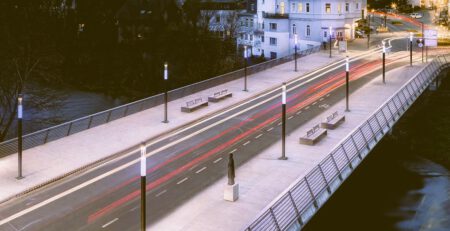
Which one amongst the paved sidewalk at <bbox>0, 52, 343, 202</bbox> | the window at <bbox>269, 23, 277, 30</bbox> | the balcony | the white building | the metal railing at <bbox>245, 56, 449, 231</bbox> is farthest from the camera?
the window at <bbox>269, 23, 277, 30</bbox>

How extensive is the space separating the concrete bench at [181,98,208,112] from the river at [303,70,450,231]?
1111 centimetres

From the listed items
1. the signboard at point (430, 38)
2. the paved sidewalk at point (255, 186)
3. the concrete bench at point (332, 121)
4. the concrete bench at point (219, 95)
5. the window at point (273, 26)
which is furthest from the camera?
the window at point (273, 26)

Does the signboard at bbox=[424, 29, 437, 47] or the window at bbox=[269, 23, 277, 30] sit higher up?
the window at bbox=[269, 23, 277, 30]

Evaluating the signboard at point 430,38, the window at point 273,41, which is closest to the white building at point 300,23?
the window at point 273,41

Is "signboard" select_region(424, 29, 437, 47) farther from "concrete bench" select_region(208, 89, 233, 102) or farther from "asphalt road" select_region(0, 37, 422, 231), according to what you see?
"concrete bench" select_region(208, 89, 233, 102)

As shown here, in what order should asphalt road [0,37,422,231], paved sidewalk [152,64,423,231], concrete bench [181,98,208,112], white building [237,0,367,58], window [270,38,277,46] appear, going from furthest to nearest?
window [270,38,277,46] < white building [237,0,367,58] < concrete bench [181,98,208,112] < asphalt road [0,37,422,231] < paved sidewalk [152,64,423,231]

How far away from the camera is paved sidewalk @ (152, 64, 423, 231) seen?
19.8 meters

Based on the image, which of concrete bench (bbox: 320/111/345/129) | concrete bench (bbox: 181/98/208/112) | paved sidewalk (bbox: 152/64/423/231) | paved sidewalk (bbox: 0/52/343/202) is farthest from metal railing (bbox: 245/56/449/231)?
concrete bench (bbox: 181/98/208/112)

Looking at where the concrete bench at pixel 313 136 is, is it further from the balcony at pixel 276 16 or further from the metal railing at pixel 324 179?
the balcony at pixel 276 16

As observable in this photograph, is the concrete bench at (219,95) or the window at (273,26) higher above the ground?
the window at (273,26)

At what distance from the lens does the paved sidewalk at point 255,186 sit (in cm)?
1981

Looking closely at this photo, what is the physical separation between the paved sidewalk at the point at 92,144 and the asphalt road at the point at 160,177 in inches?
36.7

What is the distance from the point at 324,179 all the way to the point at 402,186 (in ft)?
48.6

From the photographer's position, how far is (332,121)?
33.3 m
